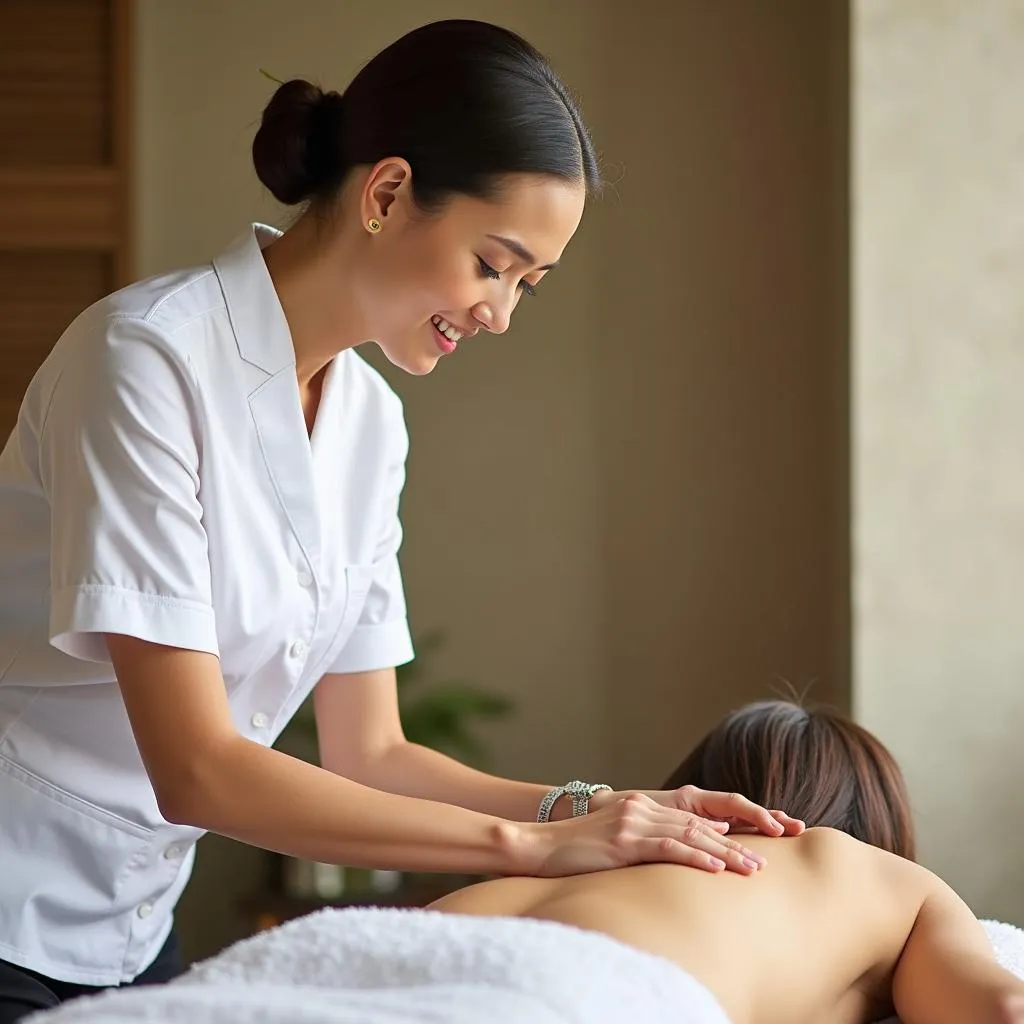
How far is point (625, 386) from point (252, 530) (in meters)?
2.20

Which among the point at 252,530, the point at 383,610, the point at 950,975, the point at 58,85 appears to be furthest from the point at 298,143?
the point at 58,85

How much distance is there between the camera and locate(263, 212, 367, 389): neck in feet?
4.91

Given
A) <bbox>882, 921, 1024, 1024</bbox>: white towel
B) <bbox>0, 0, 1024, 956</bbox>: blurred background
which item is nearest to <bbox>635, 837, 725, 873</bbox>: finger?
<bbox>882, 921, 1024, 1024</bbox>: white towel

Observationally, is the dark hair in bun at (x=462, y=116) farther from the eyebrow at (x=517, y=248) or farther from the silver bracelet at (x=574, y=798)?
the silver bracelet at (x=574, y=798)

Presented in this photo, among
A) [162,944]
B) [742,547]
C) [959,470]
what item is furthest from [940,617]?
A: [162,944]

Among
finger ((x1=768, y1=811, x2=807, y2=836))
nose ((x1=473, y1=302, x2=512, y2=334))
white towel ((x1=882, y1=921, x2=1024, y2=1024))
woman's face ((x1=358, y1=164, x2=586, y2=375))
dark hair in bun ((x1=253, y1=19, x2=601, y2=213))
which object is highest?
dark hair in bun ((x1=253, y1=19, x2=601, y2=213))

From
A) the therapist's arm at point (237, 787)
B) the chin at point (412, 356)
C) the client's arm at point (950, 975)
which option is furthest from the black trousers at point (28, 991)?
the client's arm at point (950, 975)

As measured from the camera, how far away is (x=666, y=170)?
11.7 ft

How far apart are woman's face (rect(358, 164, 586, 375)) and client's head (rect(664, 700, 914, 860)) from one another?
0.61 metres

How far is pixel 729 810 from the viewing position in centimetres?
148

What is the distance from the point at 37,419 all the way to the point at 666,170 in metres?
2.45

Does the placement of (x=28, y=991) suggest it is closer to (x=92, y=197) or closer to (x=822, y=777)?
(x=822, y=777)

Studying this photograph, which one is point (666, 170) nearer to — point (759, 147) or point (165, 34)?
point (759, 147)

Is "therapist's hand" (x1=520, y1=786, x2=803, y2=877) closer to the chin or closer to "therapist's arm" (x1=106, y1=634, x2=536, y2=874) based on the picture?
"therapist's arm" (x1=106, y1=634, x2=536, y2=874)
